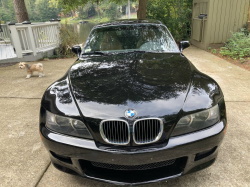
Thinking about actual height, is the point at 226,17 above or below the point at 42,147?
above

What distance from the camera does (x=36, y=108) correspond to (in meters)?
4.00

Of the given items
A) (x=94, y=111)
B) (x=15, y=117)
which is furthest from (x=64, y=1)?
(x=94, y=111)

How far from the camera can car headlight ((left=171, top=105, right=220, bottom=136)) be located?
1.74 metres

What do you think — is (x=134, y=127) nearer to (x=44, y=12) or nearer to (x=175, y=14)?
(x=175, y=14)

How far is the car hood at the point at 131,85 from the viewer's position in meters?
1.73

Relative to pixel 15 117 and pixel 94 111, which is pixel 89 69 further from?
pixel 15 117

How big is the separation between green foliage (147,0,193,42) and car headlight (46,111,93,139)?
11.2 m

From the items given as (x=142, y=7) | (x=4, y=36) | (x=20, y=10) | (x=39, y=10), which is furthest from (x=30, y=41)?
(x=39, y=10)

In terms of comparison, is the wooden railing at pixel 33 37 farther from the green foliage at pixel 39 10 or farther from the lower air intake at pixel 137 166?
the green foliage at pixel 39 10

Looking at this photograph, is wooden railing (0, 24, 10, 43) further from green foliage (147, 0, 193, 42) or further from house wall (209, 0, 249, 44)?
house wall (209, 0, 249, 44)

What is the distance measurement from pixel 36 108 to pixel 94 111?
2709 millimetres

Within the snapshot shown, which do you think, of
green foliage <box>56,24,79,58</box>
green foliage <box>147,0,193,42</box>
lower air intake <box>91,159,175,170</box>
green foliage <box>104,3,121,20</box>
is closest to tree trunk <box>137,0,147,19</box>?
green foliage <box>147,0,193,42</box>

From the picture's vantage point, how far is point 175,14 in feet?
39.8

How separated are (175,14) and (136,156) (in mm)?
12056
